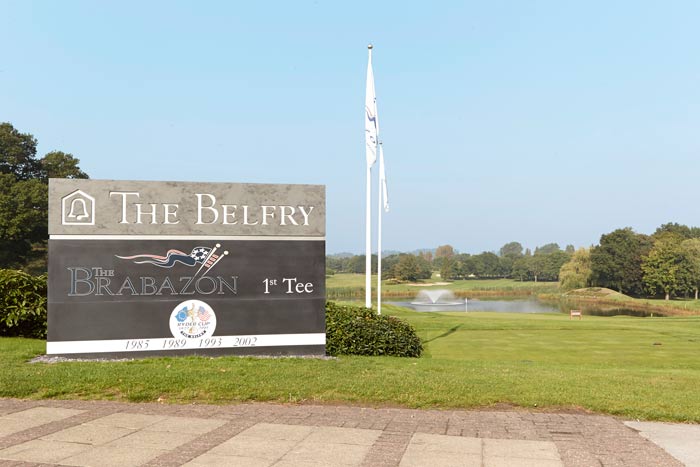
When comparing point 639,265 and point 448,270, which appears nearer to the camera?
point 639,265

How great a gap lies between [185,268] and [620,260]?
10449 centimetres

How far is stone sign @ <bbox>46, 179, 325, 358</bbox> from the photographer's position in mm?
12156

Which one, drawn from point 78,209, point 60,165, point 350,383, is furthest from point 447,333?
point 60,165

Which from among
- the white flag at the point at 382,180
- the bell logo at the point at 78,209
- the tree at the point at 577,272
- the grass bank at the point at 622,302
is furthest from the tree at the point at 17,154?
the tree at the point at 577,272

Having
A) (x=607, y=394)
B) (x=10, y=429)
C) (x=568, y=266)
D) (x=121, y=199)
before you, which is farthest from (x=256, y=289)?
(x=568, y=266)

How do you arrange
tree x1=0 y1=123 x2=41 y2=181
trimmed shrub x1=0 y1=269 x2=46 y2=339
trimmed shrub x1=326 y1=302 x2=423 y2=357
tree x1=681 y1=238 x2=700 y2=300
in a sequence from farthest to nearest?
tree x1=681 y1=238 x2=700 y2=300 → tree x1=0 y1=123 x2=41 y2=181 → trimmed shrub x1=0 y1=269 x2=46 y2=339 → trimmed shrub x1=326 y1=302 x2=423 y2=357

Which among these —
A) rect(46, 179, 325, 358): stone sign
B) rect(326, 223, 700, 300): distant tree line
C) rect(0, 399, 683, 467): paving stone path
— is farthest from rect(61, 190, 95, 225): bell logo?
rect(326, 223, 700, 300): distant tree line

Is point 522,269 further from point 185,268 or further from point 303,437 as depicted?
point 303,437

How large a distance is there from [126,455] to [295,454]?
5.96 ft

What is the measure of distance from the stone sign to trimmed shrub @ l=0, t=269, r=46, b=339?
3.80 meters

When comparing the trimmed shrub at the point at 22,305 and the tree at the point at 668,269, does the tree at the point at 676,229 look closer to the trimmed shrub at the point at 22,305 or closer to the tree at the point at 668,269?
the tree at the point at 668,269

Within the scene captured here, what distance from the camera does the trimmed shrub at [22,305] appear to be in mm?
14945

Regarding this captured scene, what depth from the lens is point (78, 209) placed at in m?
12.2

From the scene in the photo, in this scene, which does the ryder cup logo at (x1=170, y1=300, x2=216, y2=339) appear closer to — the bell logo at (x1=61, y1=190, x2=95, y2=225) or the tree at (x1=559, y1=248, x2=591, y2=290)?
the bell logo at (x1=61, y1=190, x2=95, y2=225)
